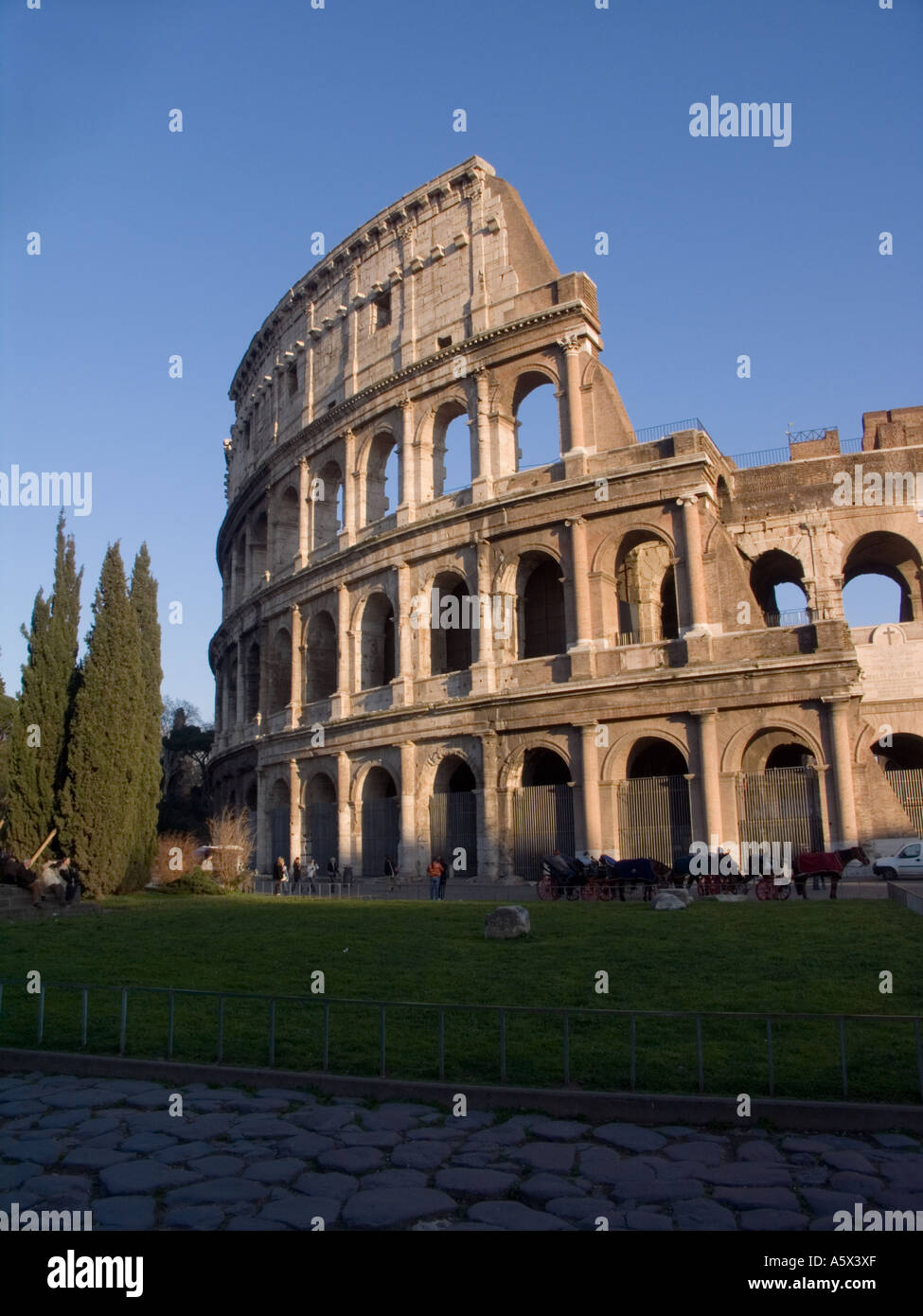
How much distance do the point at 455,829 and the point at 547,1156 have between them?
20530 millimetres

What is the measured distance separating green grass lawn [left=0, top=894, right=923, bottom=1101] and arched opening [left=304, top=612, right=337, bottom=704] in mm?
16672

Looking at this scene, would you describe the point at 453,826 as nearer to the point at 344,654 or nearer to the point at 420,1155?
the point at 344,654

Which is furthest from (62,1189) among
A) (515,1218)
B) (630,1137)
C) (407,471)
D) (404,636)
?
(407,471)

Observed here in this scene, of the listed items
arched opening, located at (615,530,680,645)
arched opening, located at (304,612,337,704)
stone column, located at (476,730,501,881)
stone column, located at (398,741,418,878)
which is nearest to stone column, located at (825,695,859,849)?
arched opening, located at (615,530,680,645)

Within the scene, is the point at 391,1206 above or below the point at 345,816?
below

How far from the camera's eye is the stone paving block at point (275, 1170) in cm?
464

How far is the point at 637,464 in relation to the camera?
76.5 feet

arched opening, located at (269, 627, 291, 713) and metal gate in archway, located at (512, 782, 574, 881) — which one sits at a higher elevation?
arched opening, located at (269, 627, 291, 713)

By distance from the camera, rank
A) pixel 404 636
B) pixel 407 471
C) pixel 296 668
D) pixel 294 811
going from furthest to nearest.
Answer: pixel 296 668 < pixel 294 811 < pixel 407 471 < pixel 404 636

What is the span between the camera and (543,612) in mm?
27391

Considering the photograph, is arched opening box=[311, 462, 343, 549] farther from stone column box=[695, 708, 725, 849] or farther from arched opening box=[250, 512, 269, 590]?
stone column box=[695, 708, 725, 849]

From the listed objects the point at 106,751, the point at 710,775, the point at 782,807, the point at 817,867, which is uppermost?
the point at 106,751

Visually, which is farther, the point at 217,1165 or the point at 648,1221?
the point at 217,1165

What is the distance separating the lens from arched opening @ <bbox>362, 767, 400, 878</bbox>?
27.0m
